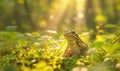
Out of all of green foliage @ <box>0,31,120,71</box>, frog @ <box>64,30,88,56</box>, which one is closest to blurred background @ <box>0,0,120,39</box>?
green foliage @ <box>0,31,120,71</box>

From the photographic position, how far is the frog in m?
5.61

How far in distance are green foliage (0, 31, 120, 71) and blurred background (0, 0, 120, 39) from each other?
33.0 ft

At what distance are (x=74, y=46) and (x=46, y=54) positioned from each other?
652 millimetres

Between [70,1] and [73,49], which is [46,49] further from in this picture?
[70,1]

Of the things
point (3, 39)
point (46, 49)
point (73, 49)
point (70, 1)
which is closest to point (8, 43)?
point (3, 39)

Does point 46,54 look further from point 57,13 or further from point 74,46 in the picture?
point 57,13

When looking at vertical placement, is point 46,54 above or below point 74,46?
below

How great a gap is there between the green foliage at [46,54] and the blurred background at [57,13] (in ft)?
33.0

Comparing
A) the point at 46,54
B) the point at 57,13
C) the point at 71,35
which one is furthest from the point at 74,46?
the point at 57,13

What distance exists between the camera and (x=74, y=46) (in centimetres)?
578

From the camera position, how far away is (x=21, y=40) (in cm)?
548

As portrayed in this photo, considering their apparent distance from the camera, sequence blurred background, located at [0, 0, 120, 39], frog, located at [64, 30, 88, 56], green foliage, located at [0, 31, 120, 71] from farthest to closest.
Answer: blurred background, located at [0, 0, 120, 39] < frog, located at [64, 30, 88, 56] < green foliage, located at [0, 31, 120, 71]

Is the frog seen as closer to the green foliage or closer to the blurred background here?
the green foliage

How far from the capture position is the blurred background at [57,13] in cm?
1725
